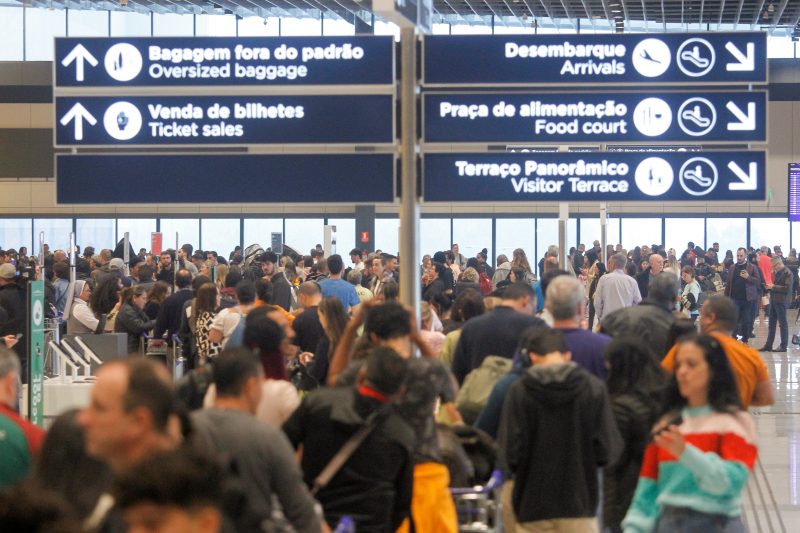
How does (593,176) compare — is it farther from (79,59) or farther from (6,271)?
(6,271)

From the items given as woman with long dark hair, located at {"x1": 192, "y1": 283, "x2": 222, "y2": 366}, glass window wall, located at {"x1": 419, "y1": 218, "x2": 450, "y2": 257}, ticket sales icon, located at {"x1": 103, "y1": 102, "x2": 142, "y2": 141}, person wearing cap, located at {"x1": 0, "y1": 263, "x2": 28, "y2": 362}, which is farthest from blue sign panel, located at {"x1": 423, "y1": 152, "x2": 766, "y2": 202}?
glass window wall, located at {"x1": 419, "y1": 218, "x2": 450, "y2": 257}

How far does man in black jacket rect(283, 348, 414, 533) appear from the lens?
202 inches

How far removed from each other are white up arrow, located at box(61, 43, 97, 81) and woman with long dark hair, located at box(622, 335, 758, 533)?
4.40 m

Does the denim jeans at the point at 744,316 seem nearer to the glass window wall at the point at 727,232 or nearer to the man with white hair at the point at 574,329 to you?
the man with white hair at the point at 574,329

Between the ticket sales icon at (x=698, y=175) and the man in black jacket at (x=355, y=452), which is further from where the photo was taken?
the ticket sales icon at (x=698, y=175)

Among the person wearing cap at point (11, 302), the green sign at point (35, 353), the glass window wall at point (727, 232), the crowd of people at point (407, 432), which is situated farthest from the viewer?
the glass window wall at point (727, 232)

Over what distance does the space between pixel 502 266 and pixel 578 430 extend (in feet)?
54.2

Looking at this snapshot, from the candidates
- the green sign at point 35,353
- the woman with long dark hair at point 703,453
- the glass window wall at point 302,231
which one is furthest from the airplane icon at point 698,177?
the glass window wall at point 302,231

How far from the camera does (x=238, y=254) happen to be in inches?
1046

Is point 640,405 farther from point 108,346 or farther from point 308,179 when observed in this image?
point 108,346

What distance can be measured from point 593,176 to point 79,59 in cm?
318

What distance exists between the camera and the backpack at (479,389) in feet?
22.2

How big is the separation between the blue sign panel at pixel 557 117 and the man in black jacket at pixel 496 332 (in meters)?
0.96

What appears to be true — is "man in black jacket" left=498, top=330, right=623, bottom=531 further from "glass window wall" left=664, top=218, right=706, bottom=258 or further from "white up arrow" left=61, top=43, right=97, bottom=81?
"glass window wall" left=664, top=218, right=706, bottom=258
